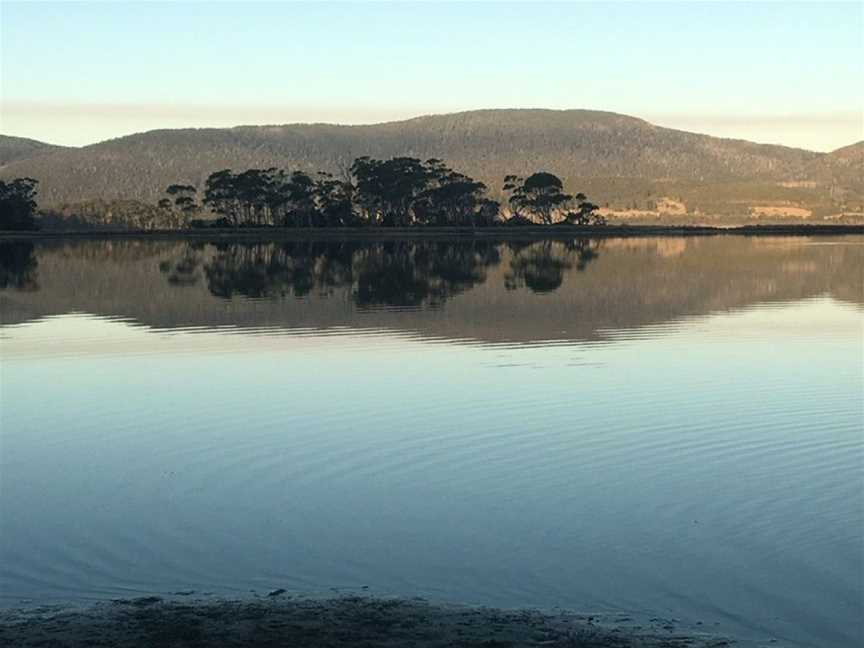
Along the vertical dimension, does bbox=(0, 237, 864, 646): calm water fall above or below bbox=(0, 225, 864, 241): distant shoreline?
above

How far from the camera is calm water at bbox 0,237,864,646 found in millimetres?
11781

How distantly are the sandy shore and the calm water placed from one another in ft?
1.70

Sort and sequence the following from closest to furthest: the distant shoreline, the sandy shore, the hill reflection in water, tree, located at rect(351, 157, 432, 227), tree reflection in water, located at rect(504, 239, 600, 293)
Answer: the sandy shore < the hill reflection in water < tree reflection in water, located at rect(504, 239, 600, 293) < the distant shoreline < tree, located at rect(351, 157, 432, 227)

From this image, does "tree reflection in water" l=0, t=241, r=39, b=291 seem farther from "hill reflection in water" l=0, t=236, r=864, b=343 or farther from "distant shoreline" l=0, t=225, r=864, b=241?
"distant shoreline" l=0, t=225, r=864, b=241

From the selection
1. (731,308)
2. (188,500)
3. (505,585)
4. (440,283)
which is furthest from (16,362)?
(440,283)

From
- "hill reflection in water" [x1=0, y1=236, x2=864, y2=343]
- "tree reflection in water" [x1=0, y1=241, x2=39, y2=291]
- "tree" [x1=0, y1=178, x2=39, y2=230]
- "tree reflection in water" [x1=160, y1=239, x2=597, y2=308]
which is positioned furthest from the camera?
A: "tree" [x1=0, y1=178, x2=39, y2=230]

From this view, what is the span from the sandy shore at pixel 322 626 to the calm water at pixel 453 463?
0.52 meters

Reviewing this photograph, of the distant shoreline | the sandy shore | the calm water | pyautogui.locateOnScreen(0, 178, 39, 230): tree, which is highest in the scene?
the sandy shore

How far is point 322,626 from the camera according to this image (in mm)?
10055

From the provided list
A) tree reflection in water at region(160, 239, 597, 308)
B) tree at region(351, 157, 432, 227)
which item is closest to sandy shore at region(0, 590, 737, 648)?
tree reflection in water at region(160, 239, 597, 308)

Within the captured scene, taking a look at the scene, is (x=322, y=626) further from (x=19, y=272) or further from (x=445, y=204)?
(x=445, y=204)

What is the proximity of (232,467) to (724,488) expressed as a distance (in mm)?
6216

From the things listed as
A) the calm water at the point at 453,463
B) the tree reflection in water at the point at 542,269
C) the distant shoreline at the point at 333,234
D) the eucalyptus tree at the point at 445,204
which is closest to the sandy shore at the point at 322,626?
the calm water at the point at 453,463

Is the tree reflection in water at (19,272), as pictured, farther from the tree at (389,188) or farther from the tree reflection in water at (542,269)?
the tree at (389,188)
